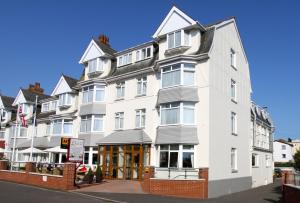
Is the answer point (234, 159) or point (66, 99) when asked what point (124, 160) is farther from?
point (66, 99)

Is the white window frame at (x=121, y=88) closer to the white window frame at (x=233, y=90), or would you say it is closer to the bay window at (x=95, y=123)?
the bay window at (x=95, y=123)

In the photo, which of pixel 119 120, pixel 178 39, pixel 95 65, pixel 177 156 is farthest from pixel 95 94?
pixel 177 156

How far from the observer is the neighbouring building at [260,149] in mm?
35031

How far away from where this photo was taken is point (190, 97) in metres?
24.7

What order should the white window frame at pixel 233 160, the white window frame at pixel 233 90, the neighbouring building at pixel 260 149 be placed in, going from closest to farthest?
the white window frame at pixel 233 160 < the white window frame at pixel 233 90 < the neighbouring building at pixel 260 149

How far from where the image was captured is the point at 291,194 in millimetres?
17609

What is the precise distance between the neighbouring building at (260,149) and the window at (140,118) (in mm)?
11052

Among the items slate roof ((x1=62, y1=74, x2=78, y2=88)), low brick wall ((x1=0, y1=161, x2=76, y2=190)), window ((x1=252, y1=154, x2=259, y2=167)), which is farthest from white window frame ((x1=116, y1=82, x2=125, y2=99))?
window ((x1=252, y1=154, x2=259, y2=167))

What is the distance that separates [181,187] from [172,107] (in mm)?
6014

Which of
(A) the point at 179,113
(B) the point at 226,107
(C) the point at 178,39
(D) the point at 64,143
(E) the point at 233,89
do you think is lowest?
(D) the point at 64,143

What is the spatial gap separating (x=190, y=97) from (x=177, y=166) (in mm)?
4846

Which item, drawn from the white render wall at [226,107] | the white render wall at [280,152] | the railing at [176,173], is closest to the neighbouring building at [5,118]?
the railing at [176,173]

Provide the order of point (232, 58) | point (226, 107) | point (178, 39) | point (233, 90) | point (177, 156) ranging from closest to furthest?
point (177, 156) → point (178, 39) → point (226, 107) → point (233, 90) → point (232, 58)

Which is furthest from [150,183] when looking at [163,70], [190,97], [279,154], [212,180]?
[279,154]
